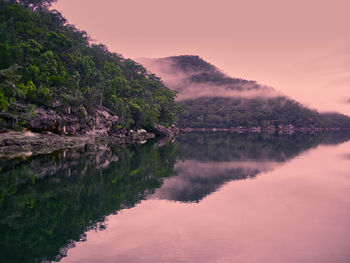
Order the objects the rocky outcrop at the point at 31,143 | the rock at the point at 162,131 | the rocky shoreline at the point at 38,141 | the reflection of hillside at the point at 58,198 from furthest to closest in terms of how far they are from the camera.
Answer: the rock at the point at 162,131 < the rocky shoreline at the point at 38,141 < the rocky outcrop at the point at 31,143 < the reflection of hillside at the point at 58,198

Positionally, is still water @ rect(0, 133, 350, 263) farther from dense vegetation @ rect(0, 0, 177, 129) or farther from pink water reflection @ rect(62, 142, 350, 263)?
dense vegetation @ rect(0, 0, 177, 129)

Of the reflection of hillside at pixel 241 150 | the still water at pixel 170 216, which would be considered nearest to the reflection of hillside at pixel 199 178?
the still water at pixel 170 216

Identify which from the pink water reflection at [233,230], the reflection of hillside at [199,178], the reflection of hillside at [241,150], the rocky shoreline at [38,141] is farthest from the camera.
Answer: the reflection of hillside at [241,150]

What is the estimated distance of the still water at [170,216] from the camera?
9.17 m

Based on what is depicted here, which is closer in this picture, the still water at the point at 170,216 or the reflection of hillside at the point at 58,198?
the still water at the point at 170,216

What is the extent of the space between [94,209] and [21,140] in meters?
28.4

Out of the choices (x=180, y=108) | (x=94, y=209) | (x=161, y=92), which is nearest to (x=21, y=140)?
(x=94, y=209)

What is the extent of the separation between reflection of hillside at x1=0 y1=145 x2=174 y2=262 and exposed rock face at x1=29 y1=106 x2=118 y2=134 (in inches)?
779

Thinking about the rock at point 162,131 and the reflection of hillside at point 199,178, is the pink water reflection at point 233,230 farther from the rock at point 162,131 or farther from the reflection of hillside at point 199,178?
the rock at point 162,131

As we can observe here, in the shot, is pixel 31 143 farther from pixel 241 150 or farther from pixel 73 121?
pixel 241 150

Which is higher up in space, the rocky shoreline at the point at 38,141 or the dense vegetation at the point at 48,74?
the dense vegetation at the point at 48,74

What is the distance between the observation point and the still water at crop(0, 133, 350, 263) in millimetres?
9172

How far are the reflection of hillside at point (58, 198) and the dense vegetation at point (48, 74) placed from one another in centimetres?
1815

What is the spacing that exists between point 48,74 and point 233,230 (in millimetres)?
48967
